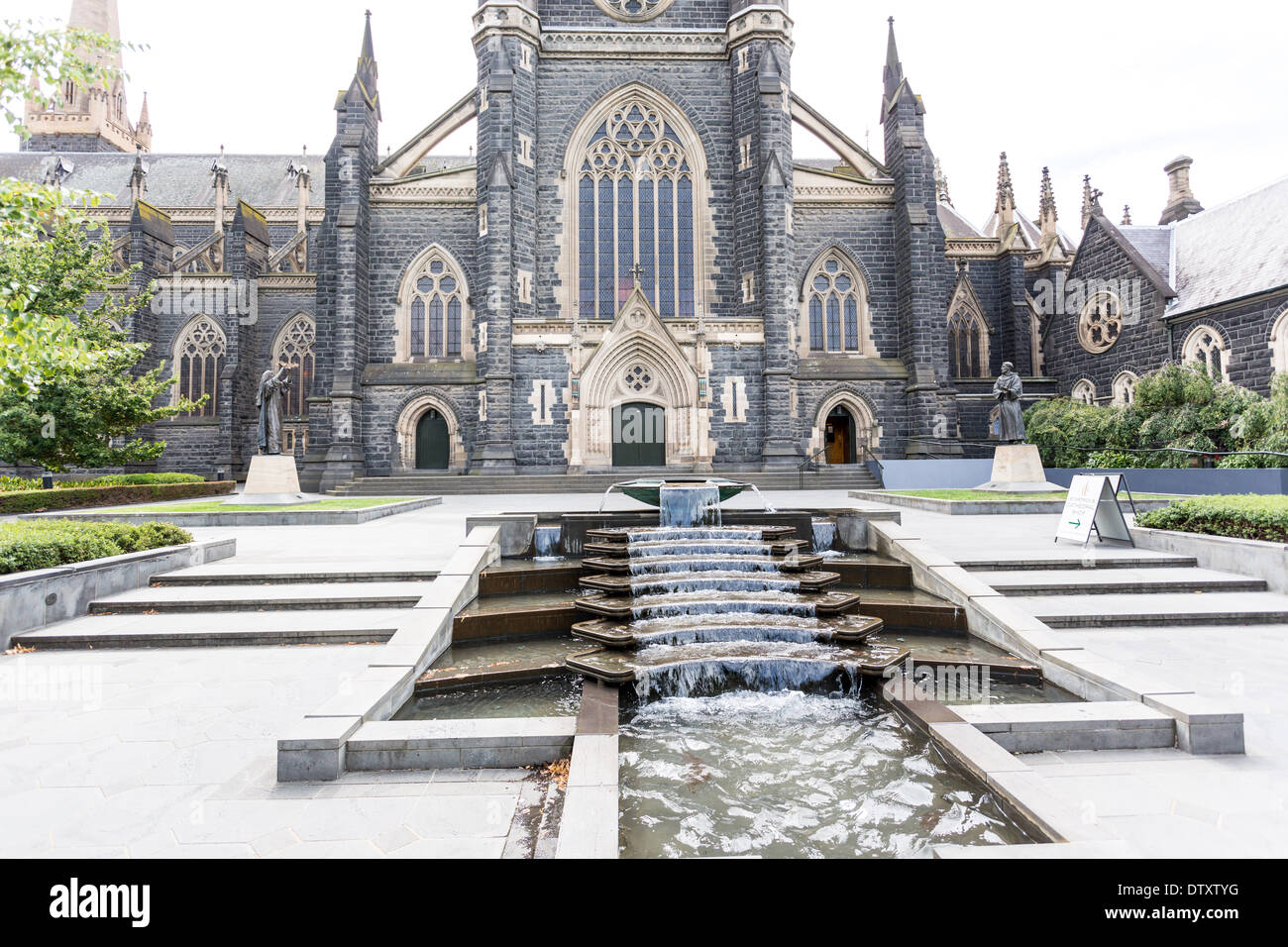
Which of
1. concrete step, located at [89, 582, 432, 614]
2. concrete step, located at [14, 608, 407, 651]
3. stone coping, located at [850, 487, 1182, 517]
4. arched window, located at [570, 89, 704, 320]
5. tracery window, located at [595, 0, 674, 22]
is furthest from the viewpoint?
tracery window, located at [595, 0, 674, 22]

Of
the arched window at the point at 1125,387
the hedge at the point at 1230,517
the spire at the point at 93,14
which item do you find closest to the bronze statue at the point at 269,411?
the hedge at the point at 1230,517

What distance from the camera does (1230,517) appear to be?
8141mm

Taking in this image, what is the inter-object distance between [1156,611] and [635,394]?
17979mm

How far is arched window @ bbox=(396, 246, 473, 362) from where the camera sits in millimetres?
24484

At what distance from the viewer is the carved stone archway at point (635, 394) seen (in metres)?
22.2

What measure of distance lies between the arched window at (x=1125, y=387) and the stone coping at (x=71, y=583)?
29624mm

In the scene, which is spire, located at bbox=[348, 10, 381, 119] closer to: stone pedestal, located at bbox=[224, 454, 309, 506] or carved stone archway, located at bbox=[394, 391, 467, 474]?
carved stone archway, located at bbox=[394, 391, 467, 474]

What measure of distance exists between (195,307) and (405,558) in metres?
30.0

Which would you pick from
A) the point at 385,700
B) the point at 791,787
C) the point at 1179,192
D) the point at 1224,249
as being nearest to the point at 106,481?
the point at 385,700

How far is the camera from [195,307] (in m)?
29.9

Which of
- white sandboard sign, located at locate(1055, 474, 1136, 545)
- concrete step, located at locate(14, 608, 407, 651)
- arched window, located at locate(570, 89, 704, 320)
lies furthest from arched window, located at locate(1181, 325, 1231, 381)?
concrete step, located at locate(14, 608, 407, 651)

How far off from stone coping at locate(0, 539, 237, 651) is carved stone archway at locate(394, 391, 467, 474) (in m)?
15.4

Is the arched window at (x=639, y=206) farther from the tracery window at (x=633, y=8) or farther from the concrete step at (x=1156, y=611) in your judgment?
the concrete step at (x=1156, y=611)

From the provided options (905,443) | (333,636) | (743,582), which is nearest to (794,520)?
(743,582)
